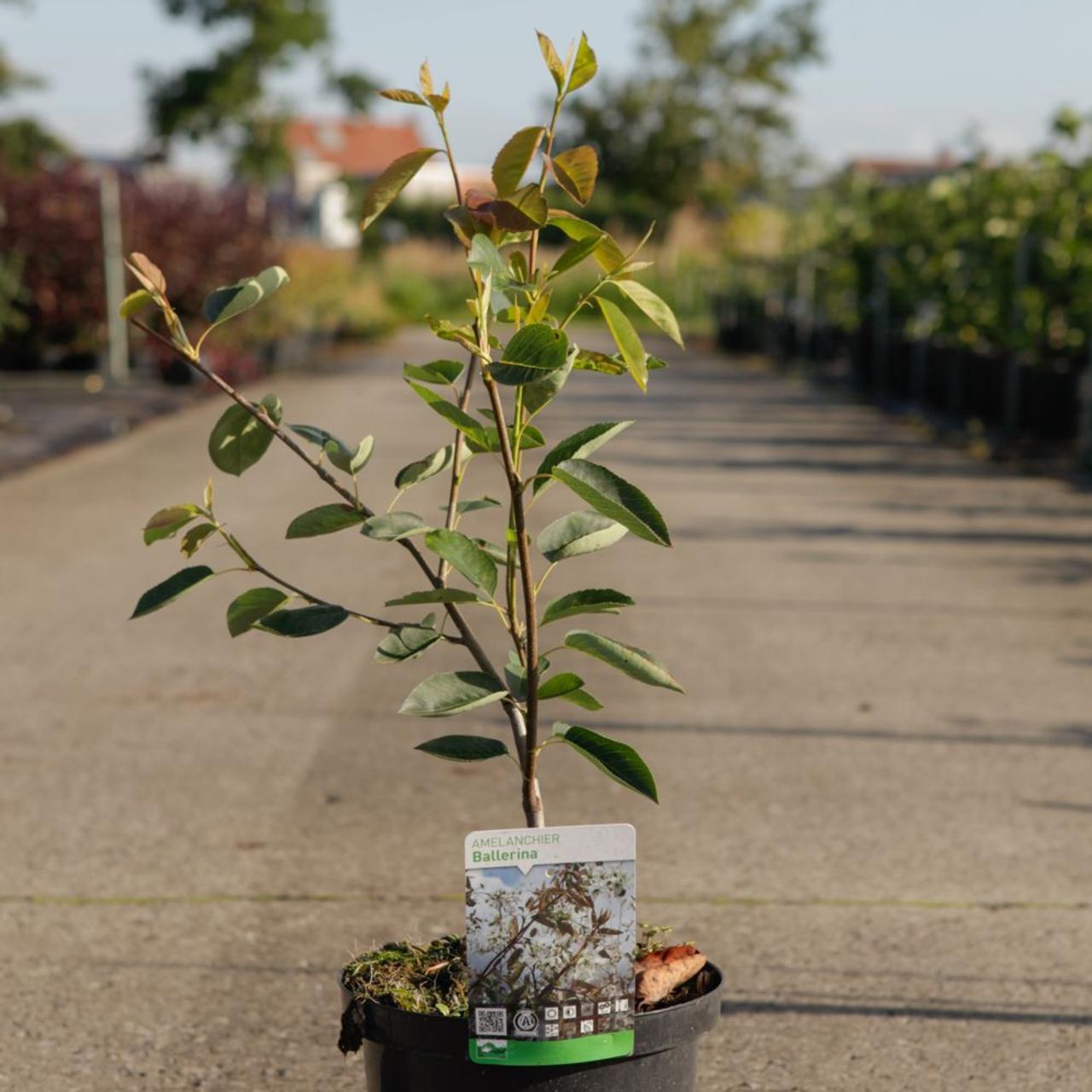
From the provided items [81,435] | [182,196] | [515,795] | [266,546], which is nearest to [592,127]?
[182,196]

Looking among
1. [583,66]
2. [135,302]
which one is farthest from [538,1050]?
[583,66]

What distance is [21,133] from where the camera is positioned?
123 ft

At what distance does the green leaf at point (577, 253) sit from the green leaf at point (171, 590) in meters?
0.64

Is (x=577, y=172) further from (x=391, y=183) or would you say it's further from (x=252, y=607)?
(x=252, y=607)

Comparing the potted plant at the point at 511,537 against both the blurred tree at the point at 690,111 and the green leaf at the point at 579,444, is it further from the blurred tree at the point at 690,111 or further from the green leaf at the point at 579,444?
the blurred tree at the point at 690,111

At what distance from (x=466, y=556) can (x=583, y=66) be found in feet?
2.21

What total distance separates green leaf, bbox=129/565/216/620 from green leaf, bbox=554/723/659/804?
55 centimetres

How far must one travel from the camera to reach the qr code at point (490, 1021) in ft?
7.87

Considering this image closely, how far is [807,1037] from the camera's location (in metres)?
3.65

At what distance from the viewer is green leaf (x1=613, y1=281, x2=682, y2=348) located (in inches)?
98.6

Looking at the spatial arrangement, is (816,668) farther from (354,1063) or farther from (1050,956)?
(354,1063)

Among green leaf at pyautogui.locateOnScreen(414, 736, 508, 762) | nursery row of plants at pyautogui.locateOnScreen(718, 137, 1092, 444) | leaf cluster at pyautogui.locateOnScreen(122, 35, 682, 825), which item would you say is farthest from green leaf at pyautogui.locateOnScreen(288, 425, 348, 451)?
nursery row of plants at pyautogui.locateOnScreen(718, 137, 1092, 444)

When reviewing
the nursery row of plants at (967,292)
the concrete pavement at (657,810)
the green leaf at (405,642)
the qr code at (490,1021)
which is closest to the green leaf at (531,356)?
the green leaf at (405,642)

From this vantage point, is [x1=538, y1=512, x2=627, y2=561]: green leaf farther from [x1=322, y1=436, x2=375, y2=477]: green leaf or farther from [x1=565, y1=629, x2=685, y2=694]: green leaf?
[x1=322, y1=436, x2=375, y2=477]: green leaf
